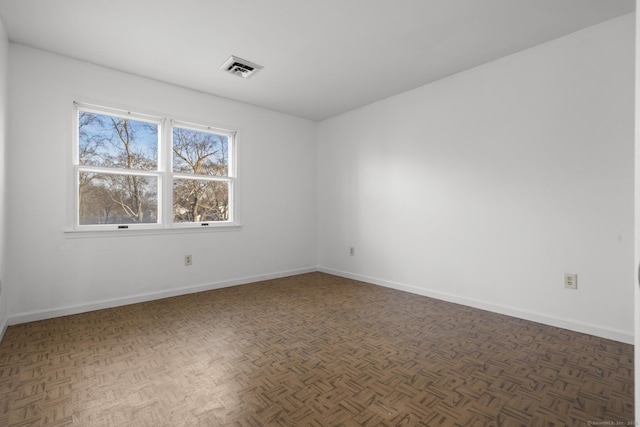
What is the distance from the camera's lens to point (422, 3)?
2367mm

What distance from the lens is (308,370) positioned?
2051 mm

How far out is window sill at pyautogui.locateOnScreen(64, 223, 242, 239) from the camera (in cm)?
323

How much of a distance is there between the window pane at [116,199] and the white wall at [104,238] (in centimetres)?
21

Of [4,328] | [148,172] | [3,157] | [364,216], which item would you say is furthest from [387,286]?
[3,157]

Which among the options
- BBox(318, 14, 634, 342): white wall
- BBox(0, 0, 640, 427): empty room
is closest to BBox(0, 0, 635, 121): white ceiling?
BBox(0, 0, 640, 427): empty room

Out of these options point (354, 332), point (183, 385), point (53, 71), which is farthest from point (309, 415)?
point (53, 71)

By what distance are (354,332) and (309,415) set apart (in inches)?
45.4

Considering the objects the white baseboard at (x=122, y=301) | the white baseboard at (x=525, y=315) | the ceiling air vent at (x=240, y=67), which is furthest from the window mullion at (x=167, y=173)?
the white baseboard at (x=525, y=315)

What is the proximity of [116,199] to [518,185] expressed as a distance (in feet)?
14.1

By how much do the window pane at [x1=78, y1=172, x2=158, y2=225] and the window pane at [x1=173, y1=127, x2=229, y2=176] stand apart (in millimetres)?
433

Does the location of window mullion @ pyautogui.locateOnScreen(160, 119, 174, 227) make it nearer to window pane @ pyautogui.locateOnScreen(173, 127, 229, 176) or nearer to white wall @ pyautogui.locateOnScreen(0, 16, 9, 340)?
window pane @ pyautogui.locateOnScreen(173, 127, 229, 176)

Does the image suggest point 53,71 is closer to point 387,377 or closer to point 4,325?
point 4,325

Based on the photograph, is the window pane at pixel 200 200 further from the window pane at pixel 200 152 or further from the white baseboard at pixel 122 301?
the white baseboard at pixel 122 301

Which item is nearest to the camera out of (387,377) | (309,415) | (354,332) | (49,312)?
(309,415)
